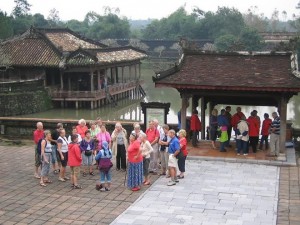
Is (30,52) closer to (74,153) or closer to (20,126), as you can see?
(20,126)

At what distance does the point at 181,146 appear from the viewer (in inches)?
523

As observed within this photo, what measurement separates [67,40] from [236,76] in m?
33.0

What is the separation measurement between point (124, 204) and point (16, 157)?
662cm

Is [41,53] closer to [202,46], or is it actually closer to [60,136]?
[60,136]

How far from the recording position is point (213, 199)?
11977mm

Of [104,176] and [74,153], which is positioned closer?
[74,153]

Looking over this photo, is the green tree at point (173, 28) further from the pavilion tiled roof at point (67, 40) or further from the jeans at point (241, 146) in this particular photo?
the jeans at point (241, 146)

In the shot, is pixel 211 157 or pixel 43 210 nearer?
pixel 43 210

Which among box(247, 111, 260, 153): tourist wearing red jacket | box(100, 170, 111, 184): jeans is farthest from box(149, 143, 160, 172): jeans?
box(247, 111, 260, 153): tourist wearing red jacket

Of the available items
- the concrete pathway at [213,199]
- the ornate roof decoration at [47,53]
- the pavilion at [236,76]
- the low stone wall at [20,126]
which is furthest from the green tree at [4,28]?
the concrete pathway at [213,199]

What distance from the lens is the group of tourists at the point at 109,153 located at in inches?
495

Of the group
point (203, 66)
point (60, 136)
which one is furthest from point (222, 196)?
point (203, 66)

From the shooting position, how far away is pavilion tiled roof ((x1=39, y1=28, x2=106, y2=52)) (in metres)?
44.8

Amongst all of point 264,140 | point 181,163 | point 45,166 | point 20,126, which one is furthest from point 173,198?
point 20,126
